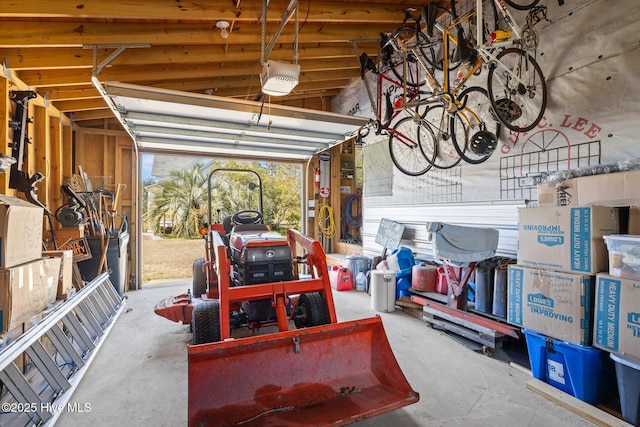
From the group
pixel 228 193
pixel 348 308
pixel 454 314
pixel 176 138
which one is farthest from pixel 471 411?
pixel 228 193

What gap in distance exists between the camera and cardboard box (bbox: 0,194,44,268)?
232 cm

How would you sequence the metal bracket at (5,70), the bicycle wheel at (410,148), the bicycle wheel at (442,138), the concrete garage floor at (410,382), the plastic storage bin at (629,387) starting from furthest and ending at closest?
the bicycle wheel at (410,148), the bicycle wheel at (442,138), the metal bracket at (5,70), the concrete garage floor at (410,382), the plastic storage bin at (629,387)

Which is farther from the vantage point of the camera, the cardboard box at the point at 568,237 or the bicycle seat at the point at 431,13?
the bicycle seat at the point at 431,13

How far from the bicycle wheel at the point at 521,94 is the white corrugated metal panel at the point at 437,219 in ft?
2.87

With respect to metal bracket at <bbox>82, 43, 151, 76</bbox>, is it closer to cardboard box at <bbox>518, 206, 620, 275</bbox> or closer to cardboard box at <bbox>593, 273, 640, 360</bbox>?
cardboard box at <bbox>518, 206, 620, 275</bbox>

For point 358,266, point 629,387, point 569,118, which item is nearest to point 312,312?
point 629,387

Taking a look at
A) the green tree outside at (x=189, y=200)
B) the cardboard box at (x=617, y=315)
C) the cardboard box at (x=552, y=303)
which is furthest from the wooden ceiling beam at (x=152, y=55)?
the green tree outside at (x=189, y=200)

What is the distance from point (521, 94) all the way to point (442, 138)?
1047 millimetres

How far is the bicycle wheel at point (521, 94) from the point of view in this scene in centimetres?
331

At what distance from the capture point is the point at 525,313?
266 cm

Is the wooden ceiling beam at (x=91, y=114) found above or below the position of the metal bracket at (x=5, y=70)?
above

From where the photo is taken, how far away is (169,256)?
10.6m

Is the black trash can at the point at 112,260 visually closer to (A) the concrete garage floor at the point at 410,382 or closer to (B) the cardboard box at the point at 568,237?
(A) the concrete garage floor at the point at 410,382

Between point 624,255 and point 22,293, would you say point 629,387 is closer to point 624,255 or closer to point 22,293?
point 624,255
